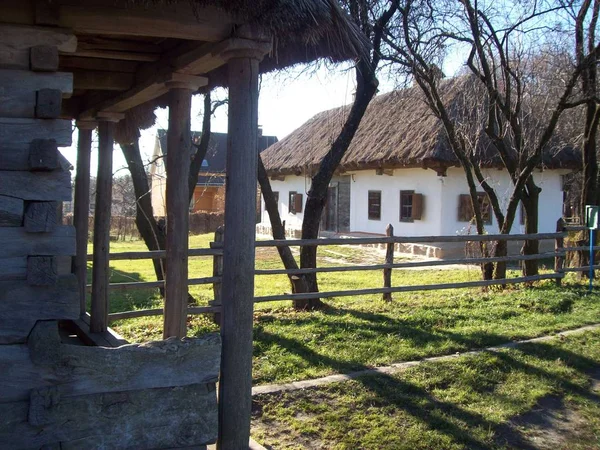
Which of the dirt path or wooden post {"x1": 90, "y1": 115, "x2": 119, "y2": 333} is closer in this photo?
the dirt path

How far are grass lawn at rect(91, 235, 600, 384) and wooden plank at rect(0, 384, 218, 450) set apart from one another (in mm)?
2445

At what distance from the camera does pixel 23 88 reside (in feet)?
10.0

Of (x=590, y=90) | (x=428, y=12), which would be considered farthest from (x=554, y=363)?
(x=590, y=90)

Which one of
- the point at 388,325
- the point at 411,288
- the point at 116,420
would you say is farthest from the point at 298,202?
the point at 116,420

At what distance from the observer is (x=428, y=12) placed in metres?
10.6

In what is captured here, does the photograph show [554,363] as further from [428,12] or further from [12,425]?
[428,12]

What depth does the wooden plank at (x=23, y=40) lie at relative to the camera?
304cm

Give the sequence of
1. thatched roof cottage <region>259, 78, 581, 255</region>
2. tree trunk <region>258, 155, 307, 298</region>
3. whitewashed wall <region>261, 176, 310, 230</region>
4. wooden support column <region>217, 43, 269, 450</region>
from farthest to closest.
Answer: whitewashed wall <region>261, 176, 310, 230</region> → thatched roof cottage <region>259, 78, 581, 255</region> → tree trunk <region>258, 155, 307, 298</region> → wooden support column <region>217, 43, 269, 450</region>

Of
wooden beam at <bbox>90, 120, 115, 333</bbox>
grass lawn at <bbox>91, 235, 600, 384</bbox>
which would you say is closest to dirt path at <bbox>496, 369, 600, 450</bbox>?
grass lawn at <bbox>91, 235, 600, 384</bbox>

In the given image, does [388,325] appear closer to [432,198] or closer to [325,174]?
[325,174]

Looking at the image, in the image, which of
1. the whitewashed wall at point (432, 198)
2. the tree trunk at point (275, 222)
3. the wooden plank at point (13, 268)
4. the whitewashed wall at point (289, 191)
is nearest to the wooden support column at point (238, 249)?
the wooden plank at point (13, 268)

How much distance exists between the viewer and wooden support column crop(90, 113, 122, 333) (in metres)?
5.49

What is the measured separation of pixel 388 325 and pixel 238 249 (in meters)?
4.82

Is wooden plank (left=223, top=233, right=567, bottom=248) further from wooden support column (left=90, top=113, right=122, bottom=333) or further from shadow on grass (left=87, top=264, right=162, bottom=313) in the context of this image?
shadow on grass (left=87, top=264, right=162, bottom=313)
